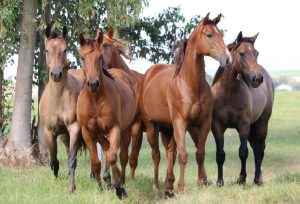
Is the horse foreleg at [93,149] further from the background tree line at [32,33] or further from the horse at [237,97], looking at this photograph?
the background tree line at [32,33]

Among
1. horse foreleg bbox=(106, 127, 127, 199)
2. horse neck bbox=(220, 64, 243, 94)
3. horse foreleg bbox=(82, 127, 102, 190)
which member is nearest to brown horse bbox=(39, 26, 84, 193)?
horse foreleg bbox=(82, 127, 102, 190)

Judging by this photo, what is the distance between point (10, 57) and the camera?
1641 cm

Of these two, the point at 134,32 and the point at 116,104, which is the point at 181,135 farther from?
the point at 134,32

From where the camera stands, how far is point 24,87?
1561cm

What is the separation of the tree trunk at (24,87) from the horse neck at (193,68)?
6.27 metres

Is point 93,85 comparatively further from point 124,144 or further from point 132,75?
point 132,75

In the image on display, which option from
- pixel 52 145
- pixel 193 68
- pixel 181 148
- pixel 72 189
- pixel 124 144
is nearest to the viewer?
pixel 72 189

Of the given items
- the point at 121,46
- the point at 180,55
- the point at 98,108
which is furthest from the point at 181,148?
the point at 121,46

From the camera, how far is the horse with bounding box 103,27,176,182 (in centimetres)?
1175

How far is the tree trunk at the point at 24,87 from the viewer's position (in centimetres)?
1551

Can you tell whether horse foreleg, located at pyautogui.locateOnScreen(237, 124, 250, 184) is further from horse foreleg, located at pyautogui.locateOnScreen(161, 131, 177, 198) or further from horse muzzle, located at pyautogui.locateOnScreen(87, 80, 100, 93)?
horse muzzle, located at pyautogui.locateOnScreen(87, 80, 100, 93)

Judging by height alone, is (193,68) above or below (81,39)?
below

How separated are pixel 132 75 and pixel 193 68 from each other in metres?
2.67

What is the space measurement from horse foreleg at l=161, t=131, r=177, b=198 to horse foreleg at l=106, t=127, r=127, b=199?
3.89ft
